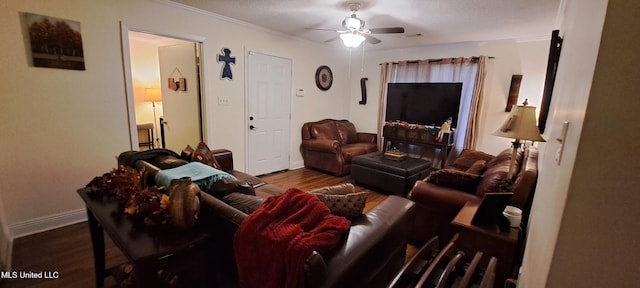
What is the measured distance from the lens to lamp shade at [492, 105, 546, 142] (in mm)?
1855

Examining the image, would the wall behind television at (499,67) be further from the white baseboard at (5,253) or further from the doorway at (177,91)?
the white baseboard at (5,253)

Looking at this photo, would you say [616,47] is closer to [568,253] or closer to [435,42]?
[568,253]

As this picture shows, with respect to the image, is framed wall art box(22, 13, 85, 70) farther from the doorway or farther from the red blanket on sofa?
the red blanket on sofa

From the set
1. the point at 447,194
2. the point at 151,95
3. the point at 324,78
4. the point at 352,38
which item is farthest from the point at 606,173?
the point at 151,95

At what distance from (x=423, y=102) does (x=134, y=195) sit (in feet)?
14.5

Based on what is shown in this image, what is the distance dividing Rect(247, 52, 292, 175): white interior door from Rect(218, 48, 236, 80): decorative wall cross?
292 millimetres

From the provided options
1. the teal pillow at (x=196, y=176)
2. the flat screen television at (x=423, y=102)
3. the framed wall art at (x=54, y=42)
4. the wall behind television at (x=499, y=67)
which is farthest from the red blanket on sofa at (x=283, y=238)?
the wall behind television at (x=499, y=67)

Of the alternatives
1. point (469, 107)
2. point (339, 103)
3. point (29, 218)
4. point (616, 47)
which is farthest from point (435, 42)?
point (29, 218)

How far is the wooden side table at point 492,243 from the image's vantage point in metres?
1.56

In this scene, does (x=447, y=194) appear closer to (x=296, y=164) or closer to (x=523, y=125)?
(x=523, y=125)

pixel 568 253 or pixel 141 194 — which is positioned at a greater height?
pixel 568 253

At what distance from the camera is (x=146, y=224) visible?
4.05ft

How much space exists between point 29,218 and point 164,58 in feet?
8.60

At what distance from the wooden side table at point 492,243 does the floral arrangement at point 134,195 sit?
1735 millimetres
